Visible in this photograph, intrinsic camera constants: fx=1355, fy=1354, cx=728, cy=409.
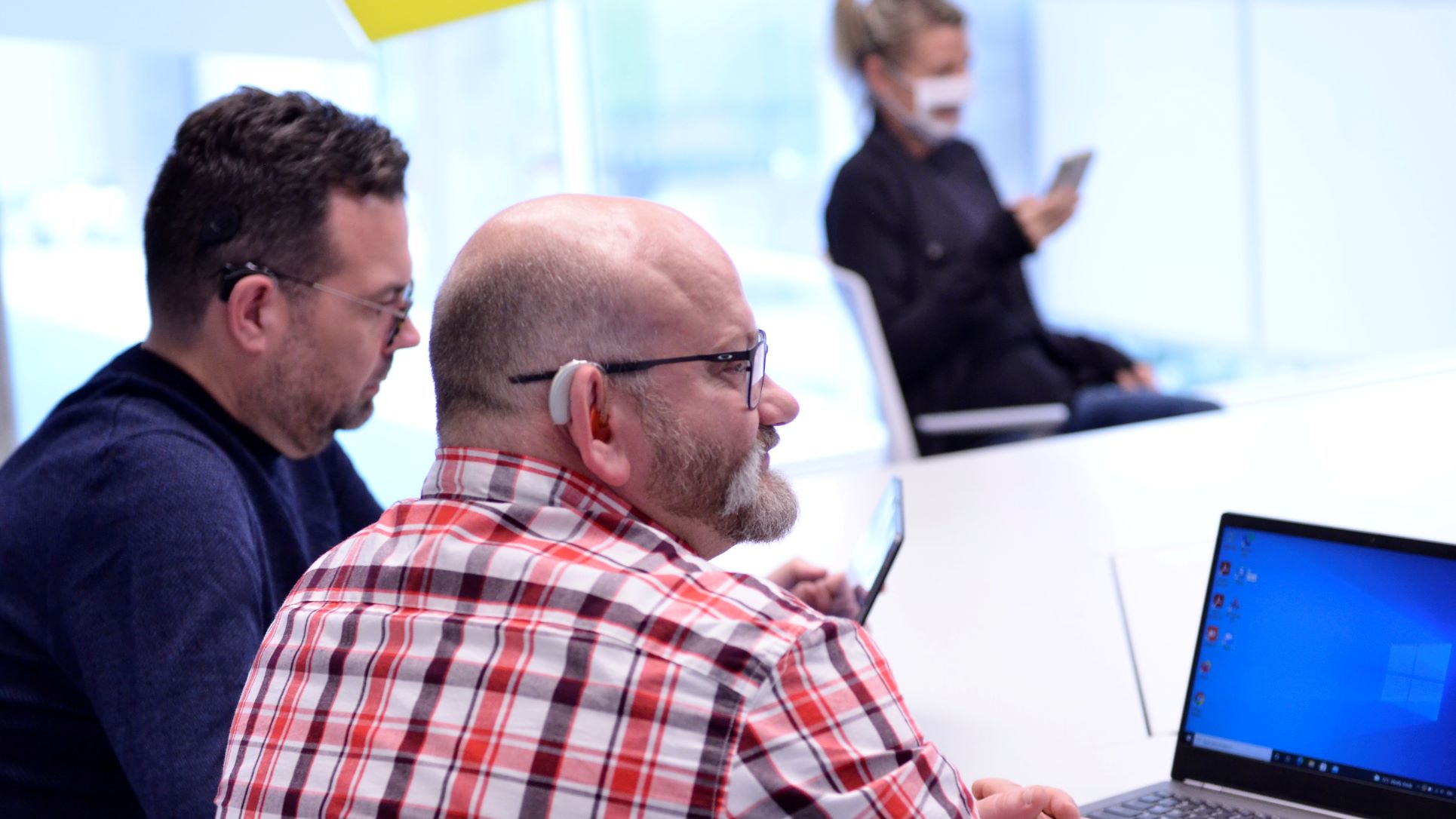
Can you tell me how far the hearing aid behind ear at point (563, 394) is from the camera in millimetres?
884

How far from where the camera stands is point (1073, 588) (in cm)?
157

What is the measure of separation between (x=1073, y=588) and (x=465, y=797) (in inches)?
37.9

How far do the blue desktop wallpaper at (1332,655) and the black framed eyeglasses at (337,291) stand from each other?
918mm

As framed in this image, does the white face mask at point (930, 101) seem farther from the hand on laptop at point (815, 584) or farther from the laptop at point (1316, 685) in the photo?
the laptop at point (1316, 685)

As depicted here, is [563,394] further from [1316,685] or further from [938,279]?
[938,279]

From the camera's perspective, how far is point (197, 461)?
4.17ft

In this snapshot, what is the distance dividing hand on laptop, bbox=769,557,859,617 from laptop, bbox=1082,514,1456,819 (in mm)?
448

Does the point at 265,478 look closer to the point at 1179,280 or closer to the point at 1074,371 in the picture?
the point at 1074,371

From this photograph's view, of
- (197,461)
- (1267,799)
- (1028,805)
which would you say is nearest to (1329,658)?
(1267,799)

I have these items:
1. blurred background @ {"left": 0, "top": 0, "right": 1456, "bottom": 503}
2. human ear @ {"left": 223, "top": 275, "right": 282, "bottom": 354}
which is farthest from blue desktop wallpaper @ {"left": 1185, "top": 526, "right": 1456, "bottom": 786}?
human ear @ {"left": 223, "top": 275, "right": 282, "bottom": 354}

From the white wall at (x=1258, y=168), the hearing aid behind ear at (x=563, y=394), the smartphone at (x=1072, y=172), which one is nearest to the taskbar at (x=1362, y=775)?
the hearing aid behind ear at (x=563, y=394)

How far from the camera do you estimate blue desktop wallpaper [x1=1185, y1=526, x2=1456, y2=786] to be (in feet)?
3.31

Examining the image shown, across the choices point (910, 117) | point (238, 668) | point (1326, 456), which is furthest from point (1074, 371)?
point (238, 668)

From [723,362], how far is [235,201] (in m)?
0.74
